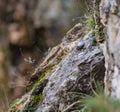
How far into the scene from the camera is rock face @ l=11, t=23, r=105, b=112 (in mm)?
5770

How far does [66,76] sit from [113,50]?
156 centimetres

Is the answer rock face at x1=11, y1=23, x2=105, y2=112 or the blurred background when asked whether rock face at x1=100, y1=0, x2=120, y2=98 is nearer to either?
rock face at x1=11, y1=23, x2=105, y2=112

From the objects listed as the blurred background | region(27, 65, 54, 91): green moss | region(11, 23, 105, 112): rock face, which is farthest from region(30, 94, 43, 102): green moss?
the blurred background

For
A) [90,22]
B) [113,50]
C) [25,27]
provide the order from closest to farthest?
1. [113,50]
2. [90,22]
3. [25,27]

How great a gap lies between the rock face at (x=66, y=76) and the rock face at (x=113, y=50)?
0.66 meters

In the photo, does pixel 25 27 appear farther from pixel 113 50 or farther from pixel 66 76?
pixel 113 50

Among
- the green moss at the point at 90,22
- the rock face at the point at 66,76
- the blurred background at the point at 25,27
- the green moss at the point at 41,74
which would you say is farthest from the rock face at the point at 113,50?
the blurred background at the point at 25,27

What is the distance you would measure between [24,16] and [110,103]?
73.4 ft

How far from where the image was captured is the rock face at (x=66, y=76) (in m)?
5.77

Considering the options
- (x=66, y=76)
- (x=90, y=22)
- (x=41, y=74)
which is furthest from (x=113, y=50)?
(x=41, y=74)

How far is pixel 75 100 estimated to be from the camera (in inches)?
224

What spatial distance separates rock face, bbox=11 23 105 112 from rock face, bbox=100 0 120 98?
2.17ft

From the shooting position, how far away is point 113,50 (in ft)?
14.9

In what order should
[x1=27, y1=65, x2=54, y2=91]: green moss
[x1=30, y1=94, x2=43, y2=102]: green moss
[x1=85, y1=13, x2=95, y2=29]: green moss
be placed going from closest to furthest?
[x1=85, y1=13, x2=95, y2=29]: green moss < [x1=30, y1=94, x2=43, y2=102]: green moss < [x1=27, y1=65, x2=54, y2=91]: green moss
